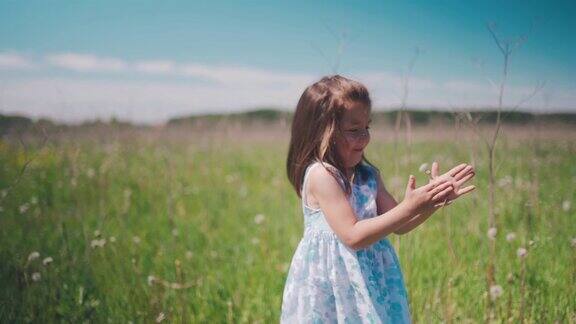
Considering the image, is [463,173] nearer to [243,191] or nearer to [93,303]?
[93,303]

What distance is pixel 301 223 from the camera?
437 cm

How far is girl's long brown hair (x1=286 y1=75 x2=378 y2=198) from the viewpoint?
1820mm

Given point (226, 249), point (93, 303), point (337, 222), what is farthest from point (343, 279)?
point (226, 249)

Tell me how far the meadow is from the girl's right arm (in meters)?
0.62

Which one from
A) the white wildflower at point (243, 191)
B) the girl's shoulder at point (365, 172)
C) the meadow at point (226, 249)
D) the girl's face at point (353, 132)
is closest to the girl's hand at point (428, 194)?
the girl's face at point (353, 132)

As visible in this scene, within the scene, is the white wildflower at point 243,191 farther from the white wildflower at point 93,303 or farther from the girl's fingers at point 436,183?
the girl's fingers at point 436,183

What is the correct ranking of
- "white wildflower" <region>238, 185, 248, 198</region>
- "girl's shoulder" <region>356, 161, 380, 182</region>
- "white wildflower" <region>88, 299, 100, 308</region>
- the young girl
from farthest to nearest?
1. "white wildflower" <region>238, 185, 248, 198</region>
2. "white wildflower" <region>88, 299, 100, 308</region>
3. "girl's shoulder" <region>356, 161, 380, 182</region>
4. the young girl

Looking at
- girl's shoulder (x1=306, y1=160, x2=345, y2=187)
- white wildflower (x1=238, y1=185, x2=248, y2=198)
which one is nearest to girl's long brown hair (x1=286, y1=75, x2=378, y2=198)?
girl's shoulder (x1=306, y1=160, x2=345, y2=187)

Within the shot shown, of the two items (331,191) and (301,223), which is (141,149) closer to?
(301,223)

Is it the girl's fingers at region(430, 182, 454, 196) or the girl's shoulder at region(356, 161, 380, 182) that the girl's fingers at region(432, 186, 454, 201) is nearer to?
the girl's fingers at region(430, 182, 454, 196)

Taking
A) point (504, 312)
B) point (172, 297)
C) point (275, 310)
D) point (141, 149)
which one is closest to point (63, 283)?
point (172, 297)

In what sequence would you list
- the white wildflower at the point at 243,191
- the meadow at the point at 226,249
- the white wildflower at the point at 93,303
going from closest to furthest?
1. the meadow at the point at 226,249
2. the white wildflower at the point at 93,303
3. the white wildflower at the point at 243,191

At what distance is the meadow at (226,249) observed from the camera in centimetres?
255

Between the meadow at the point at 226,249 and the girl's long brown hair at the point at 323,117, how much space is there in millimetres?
670
